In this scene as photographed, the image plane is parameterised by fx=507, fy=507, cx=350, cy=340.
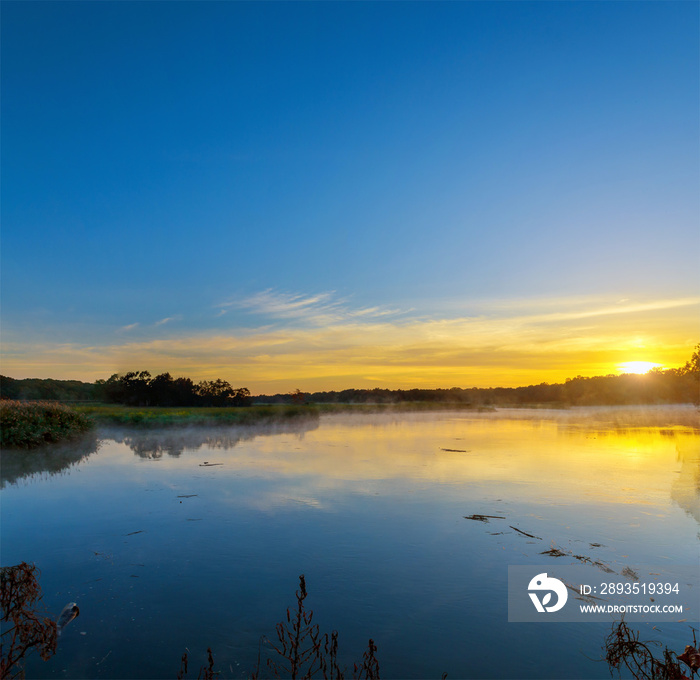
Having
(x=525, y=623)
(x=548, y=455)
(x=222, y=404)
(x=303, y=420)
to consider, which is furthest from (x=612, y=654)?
(x=222, y=404)

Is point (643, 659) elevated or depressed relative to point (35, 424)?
depressed

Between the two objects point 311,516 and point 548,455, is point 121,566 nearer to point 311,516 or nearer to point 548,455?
point 311,516

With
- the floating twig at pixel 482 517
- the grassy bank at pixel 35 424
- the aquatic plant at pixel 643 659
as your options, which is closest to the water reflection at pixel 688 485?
the floating twig at pixel 482 517

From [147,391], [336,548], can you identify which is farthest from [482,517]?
[147,391]

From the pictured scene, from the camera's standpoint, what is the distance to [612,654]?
16.4 feet

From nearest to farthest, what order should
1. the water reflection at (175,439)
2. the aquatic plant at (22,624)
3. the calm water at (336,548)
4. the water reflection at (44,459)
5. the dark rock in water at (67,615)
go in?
the aquatic plant at (22,624) → the calm water at (336,548) → the dark rock in water at (67,615) → the water reflection at (44,459) → the water reflection at (175,439)

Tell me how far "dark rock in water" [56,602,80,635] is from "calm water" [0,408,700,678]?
0.12 metres

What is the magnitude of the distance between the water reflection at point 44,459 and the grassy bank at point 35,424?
501 mm

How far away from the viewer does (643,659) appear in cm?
507

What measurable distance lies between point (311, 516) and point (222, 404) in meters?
60.6

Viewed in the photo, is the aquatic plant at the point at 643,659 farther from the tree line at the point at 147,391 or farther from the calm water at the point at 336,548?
the tree line at the point at 147,391

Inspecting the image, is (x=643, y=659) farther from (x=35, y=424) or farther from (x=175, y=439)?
(x=175, y=439)

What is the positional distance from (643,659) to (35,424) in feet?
84.4

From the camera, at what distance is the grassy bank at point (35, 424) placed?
2211cm
